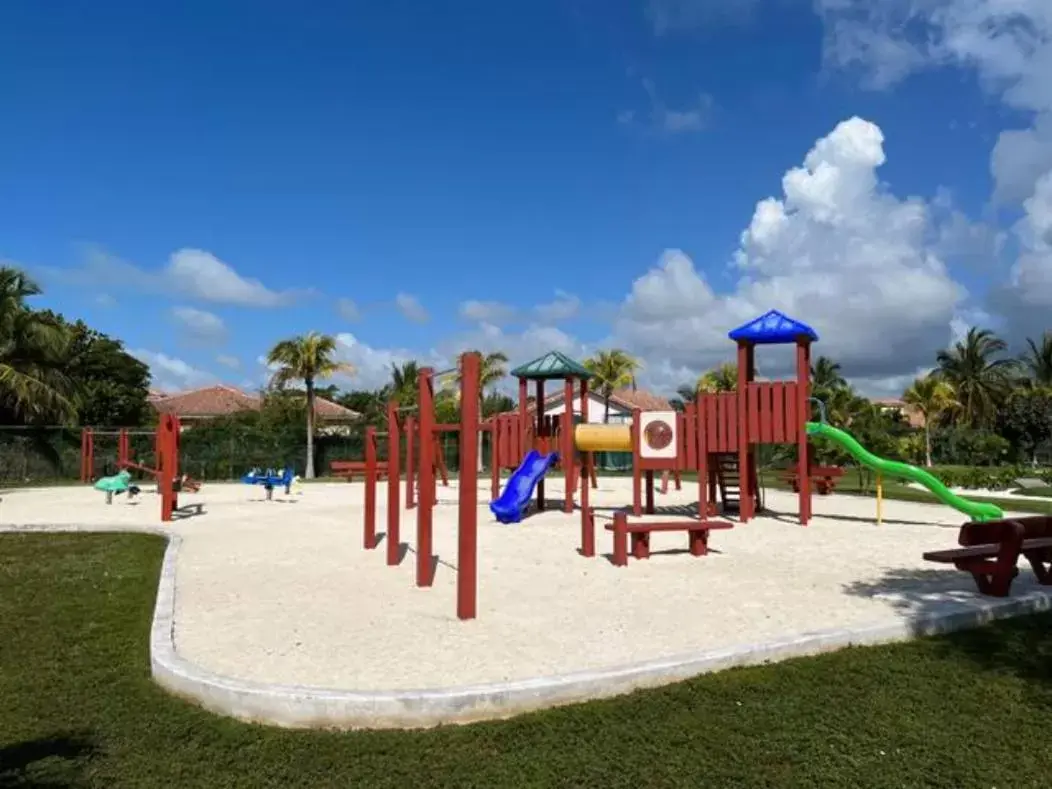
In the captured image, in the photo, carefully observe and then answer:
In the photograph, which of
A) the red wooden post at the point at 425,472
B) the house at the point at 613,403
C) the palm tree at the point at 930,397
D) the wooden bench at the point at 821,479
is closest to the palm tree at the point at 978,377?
the palm tree at the point at 930,397

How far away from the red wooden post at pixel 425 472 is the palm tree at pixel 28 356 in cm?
2313

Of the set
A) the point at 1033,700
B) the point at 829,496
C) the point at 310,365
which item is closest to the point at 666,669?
the point at 1033,700

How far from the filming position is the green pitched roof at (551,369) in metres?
18.8

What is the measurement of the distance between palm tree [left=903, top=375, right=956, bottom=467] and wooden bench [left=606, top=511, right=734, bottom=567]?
51.9 meters

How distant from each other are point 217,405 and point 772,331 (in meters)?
46.2

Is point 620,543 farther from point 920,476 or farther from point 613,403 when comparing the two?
point 613,403

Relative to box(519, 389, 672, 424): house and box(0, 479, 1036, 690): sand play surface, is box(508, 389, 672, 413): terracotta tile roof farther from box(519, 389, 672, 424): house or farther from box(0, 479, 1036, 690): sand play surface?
box(0, 479, 1036, 690): sand play surface

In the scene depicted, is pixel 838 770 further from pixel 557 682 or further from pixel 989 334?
pixel 989 334

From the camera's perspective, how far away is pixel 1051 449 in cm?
5050

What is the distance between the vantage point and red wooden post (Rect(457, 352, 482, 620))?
6.93 metres

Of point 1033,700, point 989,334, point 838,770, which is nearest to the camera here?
point 838,770

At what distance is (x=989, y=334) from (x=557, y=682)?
6711 centimetres

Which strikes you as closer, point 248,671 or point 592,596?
point 248,671

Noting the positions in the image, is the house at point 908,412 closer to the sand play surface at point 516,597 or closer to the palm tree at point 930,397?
the palm tree at point 930,397
